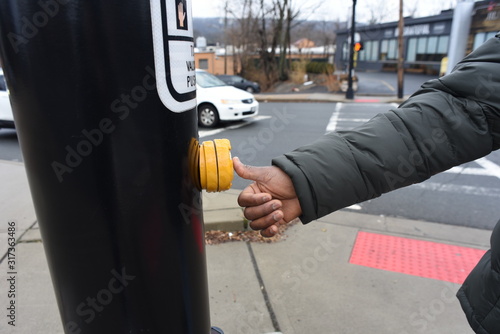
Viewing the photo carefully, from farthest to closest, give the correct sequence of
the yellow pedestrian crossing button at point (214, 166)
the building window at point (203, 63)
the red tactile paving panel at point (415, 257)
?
the building window at point (203, 63) → the red tactile paving panel at point (415, 257) → the yellow pedestrian crossing button at point (214, 166)

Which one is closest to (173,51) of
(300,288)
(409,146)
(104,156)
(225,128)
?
(104,156)

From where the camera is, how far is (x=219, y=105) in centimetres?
1015

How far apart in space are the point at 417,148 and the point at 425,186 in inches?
182

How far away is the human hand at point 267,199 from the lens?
1335 millimetres

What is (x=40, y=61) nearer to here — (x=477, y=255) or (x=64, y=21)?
(x=64, y=21)

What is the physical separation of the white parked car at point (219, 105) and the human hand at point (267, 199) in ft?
29.1

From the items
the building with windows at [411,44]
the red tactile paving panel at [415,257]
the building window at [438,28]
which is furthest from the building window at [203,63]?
the red tactile paving panel at [415,257]

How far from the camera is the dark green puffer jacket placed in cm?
138

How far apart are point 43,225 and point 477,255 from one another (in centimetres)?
357

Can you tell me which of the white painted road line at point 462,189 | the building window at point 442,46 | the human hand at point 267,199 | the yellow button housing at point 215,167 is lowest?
the white painted road line at point 462,189

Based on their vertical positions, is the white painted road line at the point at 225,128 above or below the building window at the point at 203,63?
below

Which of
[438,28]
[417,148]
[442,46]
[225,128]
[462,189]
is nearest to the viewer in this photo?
[417,148]

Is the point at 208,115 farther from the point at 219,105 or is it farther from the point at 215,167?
the point at 215,167

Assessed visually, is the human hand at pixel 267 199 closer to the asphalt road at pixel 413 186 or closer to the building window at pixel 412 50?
the asphalt road at pixel 413 186
